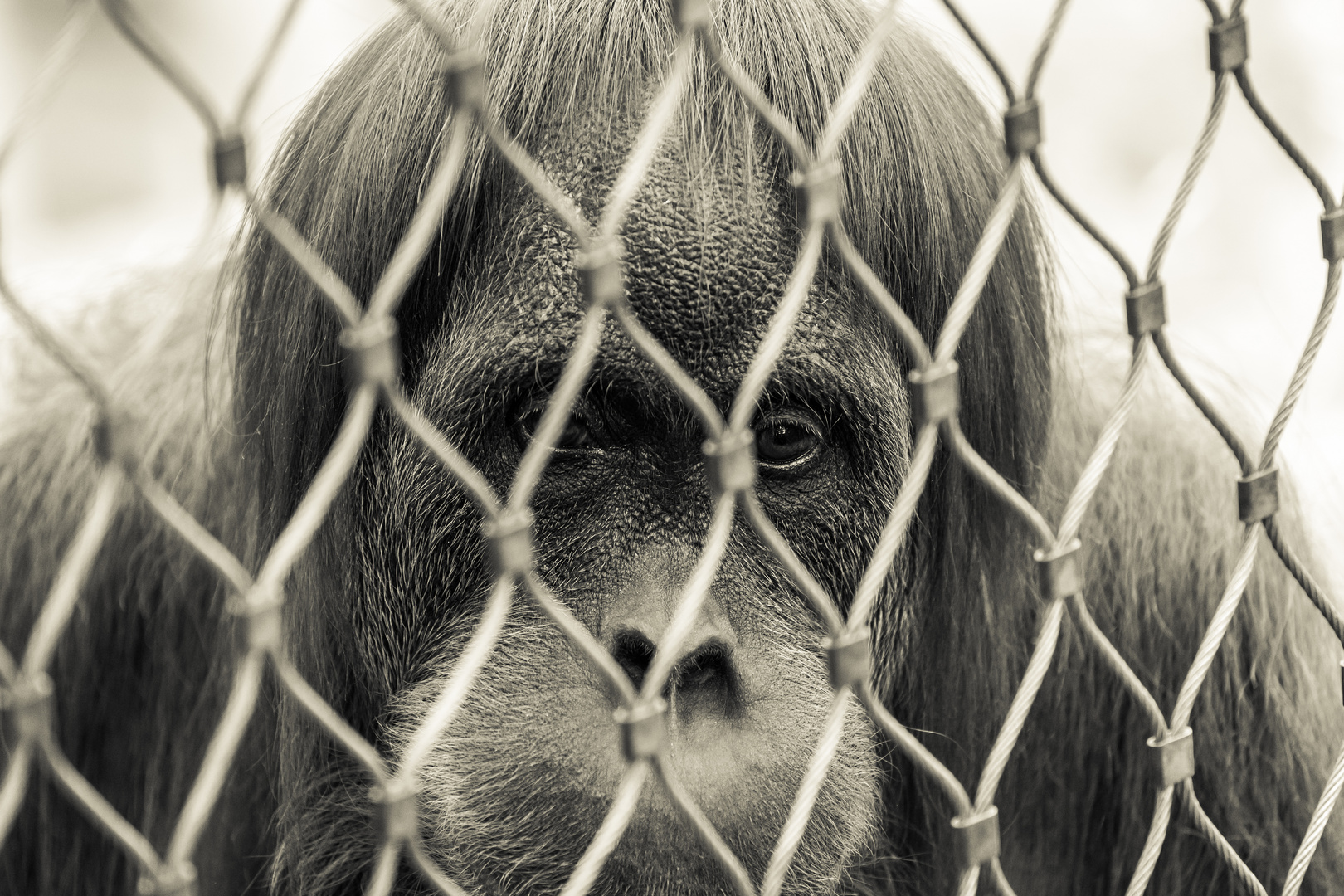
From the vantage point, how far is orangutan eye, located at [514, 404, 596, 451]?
5.17 feet

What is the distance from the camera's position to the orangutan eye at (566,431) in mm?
1576

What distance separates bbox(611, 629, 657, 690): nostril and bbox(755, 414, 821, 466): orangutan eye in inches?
13.1

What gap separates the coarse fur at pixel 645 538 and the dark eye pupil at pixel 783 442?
2 centimetres

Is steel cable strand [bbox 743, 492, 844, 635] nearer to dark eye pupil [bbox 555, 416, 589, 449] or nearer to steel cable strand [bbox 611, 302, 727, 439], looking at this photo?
steel cable strand [bbox 611, 302, 727, 439]

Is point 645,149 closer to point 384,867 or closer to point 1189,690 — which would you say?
point 384,867

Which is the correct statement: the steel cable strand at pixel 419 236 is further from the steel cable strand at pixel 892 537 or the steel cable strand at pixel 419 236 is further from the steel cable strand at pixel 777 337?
the steel cable strand at pixel 892 537

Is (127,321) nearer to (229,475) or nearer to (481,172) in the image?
(229,475)

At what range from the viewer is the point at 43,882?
2197mm

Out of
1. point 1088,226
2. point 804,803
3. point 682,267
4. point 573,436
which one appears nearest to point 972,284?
point 1088,226

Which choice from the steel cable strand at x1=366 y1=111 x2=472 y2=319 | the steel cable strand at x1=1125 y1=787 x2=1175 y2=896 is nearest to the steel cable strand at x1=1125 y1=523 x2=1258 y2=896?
the steel cable strand at x1=1125 y1=787 x2=1175 y2=896

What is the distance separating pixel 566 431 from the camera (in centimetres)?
158

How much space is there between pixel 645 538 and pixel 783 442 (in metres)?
0.22

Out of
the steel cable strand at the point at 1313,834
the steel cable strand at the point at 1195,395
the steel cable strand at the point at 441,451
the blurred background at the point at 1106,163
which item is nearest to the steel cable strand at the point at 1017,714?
the steel cable strand at the point at 1195,395

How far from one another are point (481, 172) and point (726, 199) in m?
0.29
